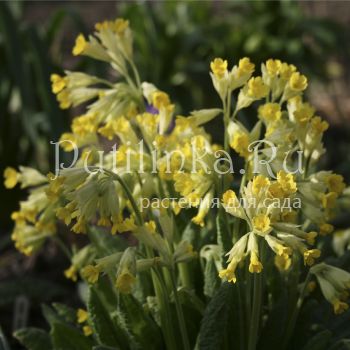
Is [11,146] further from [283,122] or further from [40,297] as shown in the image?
[283,122]

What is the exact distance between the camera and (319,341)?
1.46 meters

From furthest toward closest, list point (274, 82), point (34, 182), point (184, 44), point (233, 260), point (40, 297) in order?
1. point (184, 44)
2. point (40, 297)
3. point (34, 182)
4. point (274, 82)
5. point (233, 260)

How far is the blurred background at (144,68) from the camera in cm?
299

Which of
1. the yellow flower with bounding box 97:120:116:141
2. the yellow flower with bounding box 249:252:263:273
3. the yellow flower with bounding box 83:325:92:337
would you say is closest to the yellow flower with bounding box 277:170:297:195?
the yellow flower with bounding box 249:252:263:273

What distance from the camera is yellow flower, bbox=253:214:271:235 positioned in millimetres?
1274

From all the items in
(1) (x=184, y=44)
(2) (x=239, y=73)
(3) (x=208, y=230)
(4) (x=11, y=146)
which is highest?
(1) (x=184, y=44)

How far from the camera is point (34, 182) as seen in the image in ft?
5.91

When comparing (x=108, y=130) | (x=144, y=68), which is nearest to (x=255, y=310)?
(x=108, y=130)

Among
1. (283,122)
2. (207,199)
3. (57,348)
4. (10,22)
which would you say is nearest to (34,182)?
(57,348)

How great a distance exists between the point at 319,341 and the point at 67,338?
0.54 meters

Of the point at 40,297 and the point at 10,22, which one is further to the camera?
the point at 10,22

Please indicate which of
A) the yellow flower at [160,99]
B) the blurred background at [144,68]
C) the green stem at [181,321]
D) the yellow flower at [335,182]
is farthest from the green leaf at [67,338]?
the blurred background at [144,68]

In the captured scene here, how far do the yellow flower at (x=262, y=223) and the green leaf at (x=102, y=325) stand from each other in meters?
0.44

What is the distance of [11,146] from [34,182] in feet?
5.52
